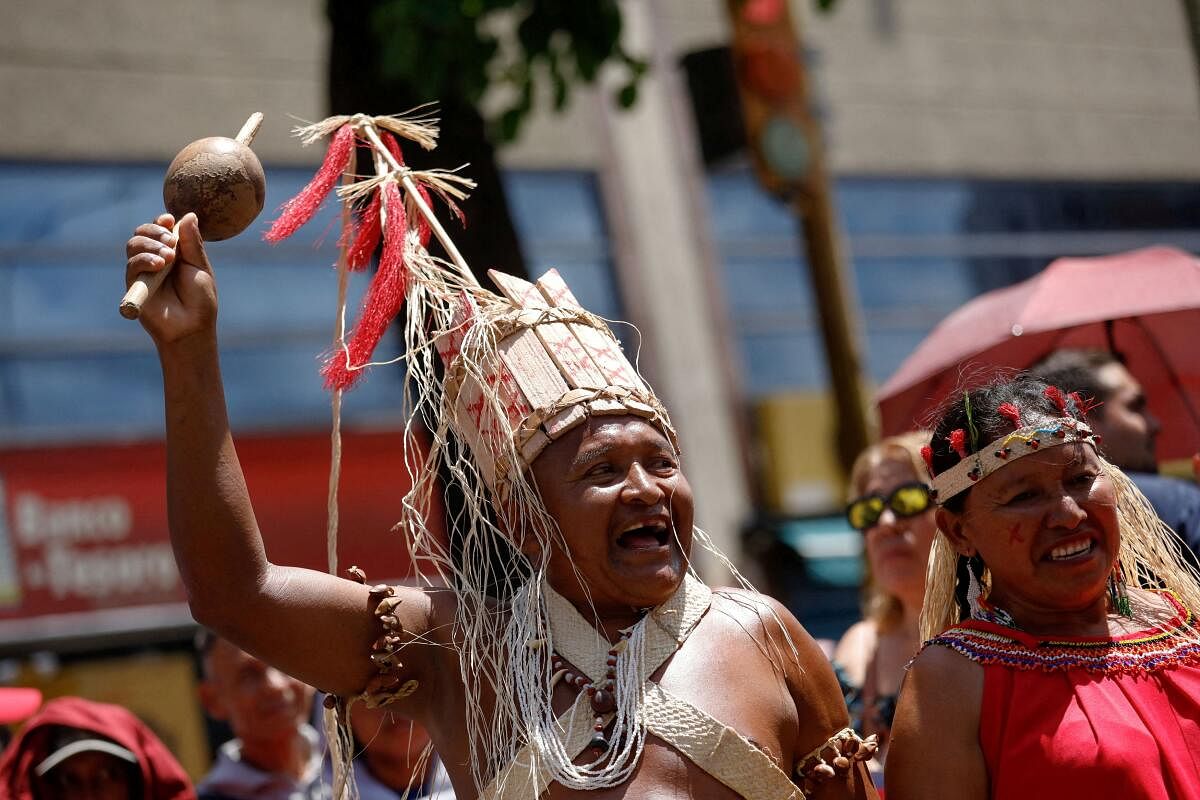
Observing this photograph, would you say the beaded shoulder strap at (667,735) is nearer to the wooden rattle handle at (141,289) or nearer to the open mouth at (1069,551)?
the open mouth at (1069,551)

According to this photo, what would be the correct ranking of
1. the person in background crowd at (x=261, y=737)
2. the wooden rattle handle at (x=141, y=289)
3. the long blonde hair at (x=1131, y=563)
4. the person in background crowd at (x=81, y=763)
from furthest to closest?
the person in background crowd at (x=261, y=737)
the person in background crowd at (x=81, y=763)
the long blonde hair at (x=1131, y=563)
the wooden rattle handle at (x=141, y=289)

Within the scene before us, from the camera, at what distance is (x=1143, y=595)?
9.14 ft

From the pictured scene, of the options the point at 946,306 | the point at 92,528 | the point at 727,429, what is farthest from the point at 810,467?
the point at 92,528

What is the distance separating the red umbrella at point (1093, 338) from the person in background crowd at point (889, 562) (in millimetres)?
442

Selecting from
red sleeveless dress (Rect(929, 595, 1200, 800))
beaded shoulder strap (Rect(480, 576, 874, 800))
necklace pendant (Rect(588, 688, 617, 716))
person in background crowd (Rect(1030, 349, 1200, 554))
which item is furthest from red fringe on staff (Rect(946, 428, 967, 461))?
person in background crowd (Rect(1030, 349, 1200, 554))

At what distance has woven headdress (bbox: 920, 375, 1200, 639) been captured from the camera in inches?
105

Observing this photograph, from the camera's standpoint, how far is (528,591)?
2637mm

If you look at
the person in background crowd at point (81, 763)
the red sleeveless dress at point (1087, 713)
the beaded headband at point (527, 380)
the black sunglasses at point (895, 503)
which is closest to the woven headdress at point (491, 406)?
the beaded headband at point (527, 380)

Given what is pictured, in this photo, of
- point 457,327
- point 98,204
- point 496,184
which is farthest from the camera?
point 98,204

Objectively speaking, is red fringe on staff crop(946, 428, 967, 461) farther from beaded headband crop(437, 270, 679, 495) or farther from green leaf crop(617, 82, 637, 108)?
green leaf crop(617, 82, 637, 108)

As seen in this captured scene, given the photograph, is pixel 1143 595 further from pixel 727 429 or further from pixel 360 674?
pixel 727 429

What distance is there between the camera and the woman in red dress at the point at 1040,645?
7.98 feet

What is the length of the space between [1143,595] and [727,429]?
8550 millimetres

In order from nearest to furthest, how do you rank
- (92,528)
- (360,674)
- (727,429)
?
1. (360,674)
2. (92,528)
3. (727,429)
